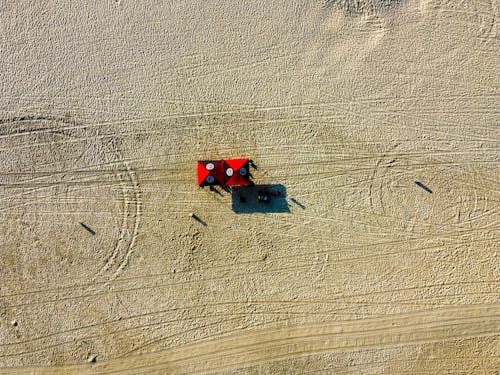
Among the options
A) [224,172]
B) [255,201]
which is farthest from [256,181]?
[224,172]

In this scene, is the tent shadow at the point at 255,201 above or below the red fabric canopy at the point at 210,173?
below

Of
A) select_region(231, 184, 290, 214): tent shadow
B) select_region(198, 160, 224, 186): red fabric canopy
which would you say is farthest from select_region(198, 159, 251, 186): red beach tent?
select_region(231, 184, 290, 214): tent shadow

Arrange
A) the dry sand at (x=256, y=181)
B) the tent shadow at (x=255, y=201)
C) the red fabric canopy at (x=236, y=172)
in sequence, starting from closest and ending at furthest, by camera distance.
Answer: the red fabric canopy at (x=236, y=172)
the dry sand at (x=256, y=181)
the tent shadow at (x=255, y=201)

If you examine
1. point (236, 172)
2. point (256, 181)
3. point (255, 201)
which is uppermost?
point (236, 172)

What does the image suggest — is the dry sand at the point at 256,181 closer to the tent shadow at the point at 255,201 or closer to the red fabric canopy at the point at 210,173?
the tent shadow at the point at 255,201

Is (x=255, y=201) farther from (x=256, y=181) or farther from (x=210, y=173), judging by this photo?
(x=210, y=173)

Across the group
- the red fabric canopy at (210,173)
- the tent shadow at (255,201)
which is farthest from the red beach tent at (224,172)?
the tent shadow at (255,201)

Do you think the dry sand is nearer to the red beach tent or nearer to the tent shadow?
the tent shadow

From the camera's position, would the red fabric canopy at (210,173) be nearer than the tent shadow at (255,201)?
Yes
